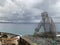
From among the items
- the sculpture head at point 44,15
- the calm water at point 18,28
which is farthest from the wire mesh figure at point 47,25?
the calm water at point 18,28

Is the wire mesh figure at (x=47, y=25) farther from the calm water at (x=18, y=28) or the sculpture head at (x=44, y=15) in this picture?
the calm water at (x=18, y=28)

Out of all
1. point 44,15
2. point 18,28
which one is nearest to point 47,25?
point 44,15

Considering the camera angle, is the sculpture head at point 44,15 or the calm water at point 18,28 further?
the calm water at point 18,28

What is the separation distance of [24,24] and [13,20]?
0.43 m

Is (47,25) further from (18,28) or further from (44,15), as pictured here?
(18,28)

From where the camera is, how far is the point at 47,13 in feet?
11.6

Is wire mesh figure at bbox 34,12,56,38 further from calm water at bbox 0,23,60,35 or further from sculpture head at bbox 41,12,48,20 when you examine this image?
calm water at bbox 0,23,60,35

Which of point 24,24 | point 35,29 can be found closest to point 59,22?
point 35,29

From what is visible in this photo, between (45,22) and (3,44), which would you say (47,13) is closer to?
(45,22)

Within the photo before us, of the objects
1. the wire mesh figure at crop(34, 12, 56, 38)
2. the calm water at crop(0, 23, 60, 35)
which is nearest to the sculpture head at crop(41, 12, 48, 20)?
the wire mesh figure at crop(34, 12, 56, 38)

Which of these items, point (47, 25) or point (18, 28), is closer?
point (47, 25)

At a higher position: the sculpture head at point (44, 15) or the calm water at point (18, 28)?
the sculpture head at point (44, 15)

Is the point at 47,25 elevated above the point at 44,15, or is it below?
below

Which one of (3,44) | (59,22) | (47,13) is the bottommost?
(3,44)
